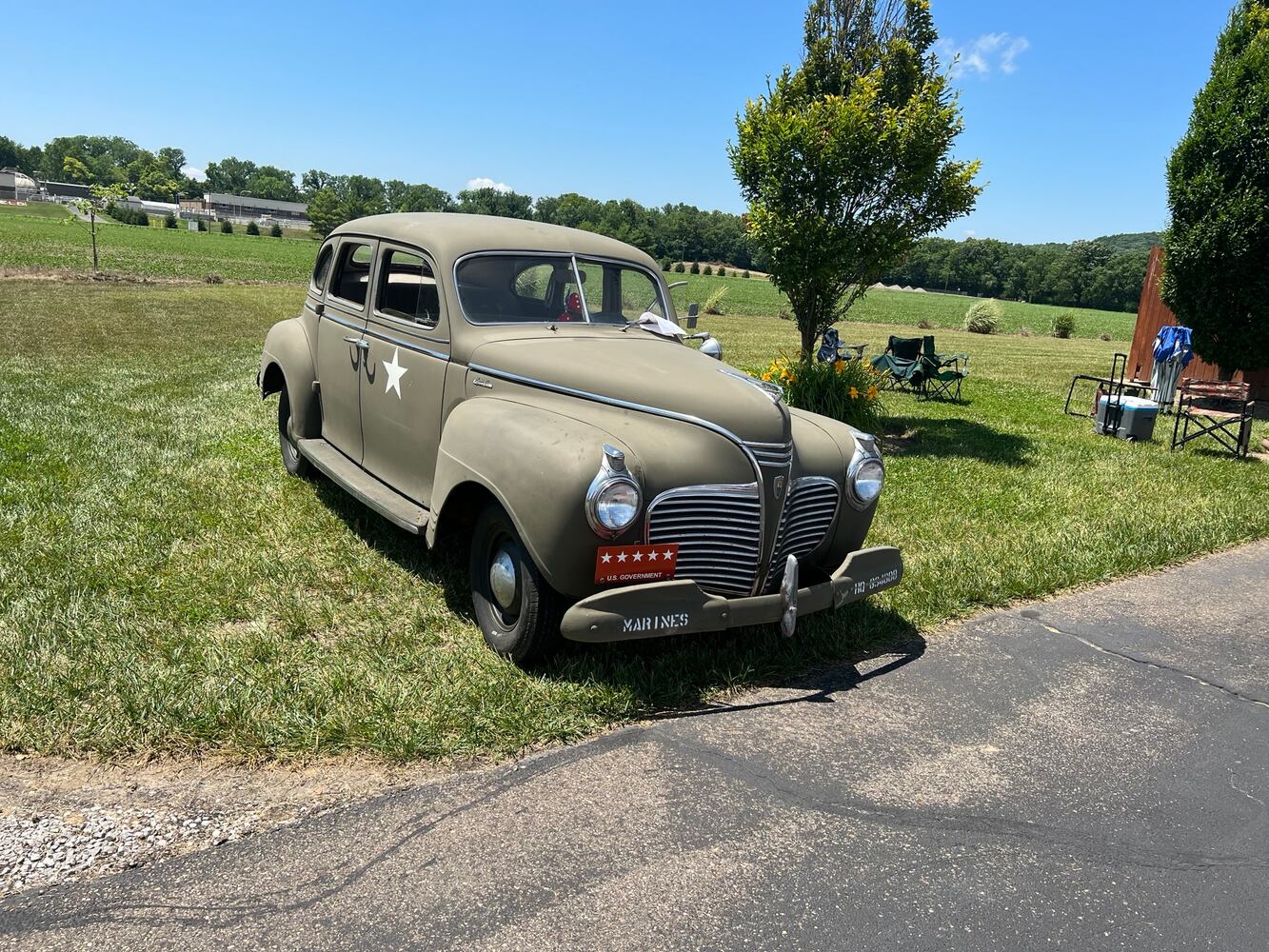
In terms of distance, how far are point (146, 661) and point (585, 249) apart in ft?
10.2

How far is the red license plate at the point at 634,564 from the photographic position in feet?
11.3

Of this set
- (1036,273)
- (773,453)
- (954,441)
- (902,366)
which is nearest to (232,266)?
(902,366)

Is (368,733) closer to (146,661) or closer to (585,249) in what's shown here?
(146,661)

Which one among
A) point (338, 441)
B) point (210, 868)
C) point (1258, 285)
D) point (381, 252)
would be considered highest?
point (1258, 285)

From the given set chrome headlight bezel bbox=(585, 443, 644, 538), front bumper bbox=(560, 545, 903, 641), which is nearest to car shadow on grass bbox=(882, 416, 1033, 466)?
front bumper bbox=(560, 545, 903, 641)

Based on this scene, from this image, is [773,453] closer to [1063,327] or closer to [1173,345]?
[1173,345]

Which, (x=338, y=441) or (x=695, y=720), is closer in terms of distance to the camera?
(x=695, y=720)

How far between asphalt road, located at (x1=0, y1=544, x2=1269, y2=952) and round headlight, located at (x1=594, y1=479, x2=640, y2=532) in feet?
2.83

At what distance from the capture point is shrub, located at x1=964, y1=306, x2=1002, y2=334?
34.8 meters

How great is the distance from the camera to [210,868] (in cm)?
256

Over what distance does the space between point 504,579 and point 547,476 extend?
686mm

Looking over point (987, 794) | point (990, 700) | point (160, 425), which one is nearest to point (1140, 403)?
A: point (990, 700)

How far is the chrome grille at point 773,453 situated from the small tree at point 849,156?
5.85m

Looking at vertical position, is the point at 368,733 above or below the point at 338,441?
below
